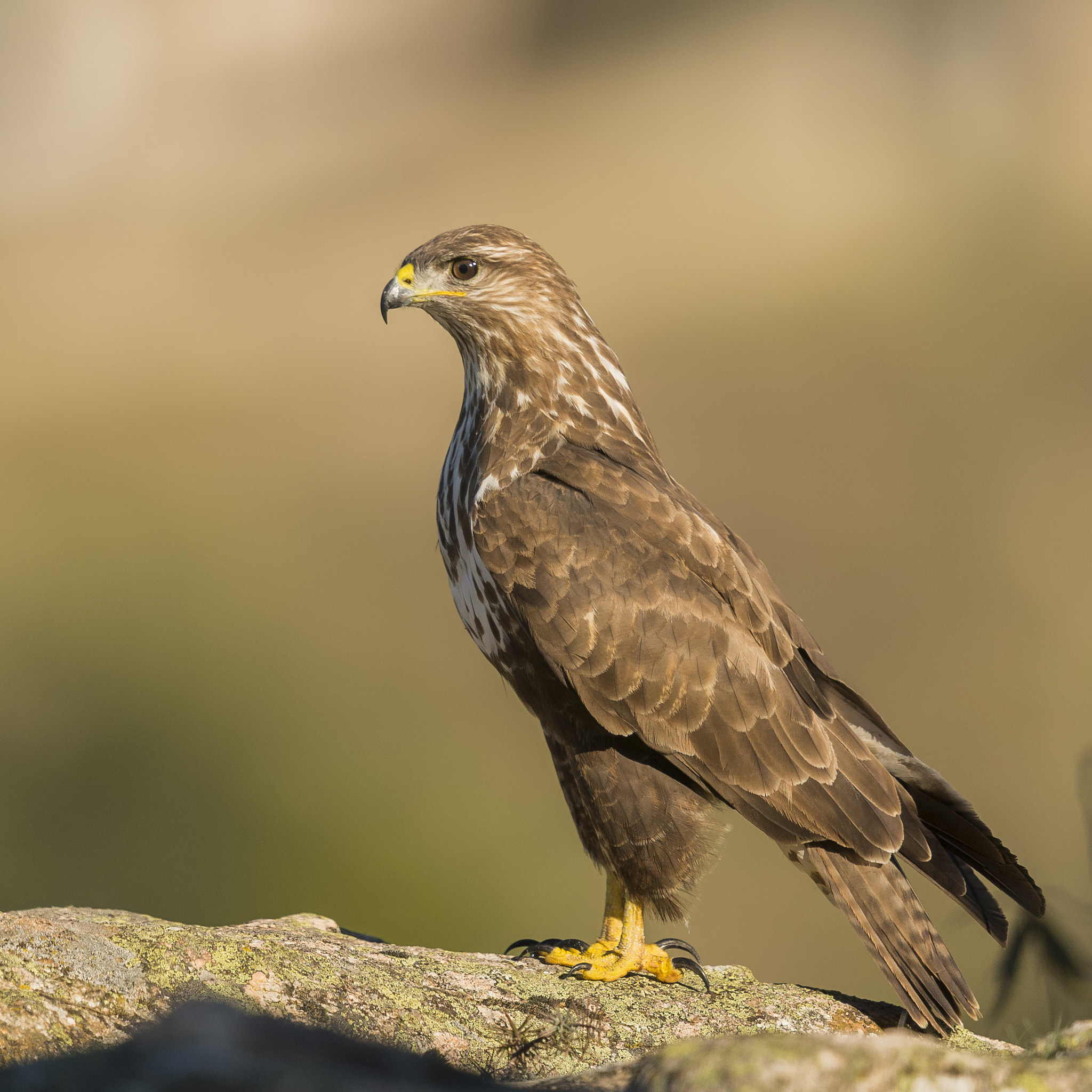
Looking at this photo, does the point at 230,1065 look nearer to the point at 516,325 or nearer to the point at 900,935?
the point at 900,935

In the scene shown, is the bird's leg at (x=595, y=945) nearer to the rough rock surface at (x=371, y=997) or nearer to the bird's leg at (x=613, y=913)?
the bird's leg at (x=613, y=913)

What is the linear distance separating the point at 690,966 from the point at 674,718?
964 mm

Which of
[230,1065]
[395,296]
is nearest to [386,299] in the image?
[395,296]

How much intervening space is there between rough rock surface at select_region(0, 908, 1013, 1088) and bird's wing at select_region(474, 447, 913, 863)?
66cm

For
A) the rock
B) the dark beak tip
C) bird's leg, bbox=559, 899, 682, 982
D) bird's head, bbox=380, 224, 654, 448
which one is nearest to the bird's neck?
bird's head, bbox=380, 224, 654, 448

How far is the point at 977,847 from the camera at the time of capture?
4.45 meters

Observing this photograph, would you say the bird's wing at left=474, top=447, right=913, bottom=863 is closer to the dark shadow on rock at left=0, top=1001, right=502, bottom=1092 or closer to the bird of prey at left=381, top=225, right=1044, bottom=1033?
the bird of prey at left=381, top=225, right=1044, bottom=1033

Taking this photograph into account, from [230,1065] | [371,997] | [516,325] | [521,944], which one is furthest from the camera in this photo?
[516,325]

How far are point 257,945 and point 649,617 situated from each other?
1735 mm

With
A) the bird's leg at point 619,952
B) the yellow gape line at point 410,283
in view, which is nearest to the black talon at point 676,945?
the bird's leg at point 619,952

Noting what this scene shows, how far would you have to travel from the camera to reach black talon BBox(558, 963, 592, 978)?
13.5 ft

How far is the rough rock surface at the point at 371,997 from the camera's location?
2.85 m

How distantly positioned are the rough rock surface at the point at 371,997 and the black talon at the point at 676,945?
0.56 feet

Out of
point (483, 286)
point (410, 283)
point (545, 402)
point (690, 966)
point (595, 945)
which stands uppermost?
point (410, 283)
